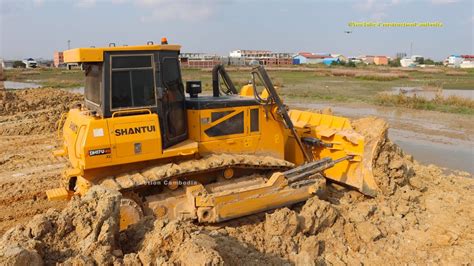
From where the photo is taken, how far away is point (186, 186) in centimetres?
576

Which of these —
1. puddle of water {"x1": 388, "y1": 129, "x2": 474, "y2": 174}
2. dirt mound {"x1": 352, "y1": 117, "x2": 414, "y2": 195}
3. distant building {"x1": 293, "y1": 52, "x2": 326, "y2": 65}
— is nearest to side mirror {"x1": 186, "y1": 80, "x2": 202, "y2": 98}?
dirt mound {"x1": 352, "y1": 117, "x2": 414, "y2": 195}

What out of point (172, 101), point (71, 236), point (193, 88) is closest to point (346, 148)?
point (193, 88)

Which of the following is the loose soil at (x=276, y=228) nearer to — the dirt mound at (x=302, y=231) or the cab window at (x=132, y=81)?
the dirt mound at (x=302, y=231)

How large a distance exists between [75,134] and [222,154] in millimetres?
2051

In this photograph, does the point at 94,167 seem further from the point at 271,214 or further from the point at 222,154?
the point at 271,214

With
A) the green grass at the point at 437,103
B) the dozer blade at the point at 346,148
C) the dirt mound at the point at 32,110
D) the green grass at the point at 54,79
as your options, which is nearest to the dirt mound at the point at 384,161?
the dozer blade at the point at 346,148

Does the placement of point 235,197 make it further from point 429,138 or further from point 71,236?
point 429,138

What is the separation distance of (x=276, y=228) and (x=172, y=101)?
86.9 inches

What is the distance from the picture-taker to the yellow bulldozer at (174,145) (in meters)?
5.20

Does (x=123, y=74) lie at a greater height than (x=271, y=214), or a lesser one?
greater

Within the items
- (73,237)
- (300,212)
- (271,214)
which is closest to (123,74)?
(73,237)

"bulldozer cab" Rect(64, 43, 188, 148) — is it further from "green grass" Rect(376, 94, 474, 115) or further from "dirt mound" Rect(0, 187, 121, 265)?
"green grass" Rect(376, 94, 474, 115)

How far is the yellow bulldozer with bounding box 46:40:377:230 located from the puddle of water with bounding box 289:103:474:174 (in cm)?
553

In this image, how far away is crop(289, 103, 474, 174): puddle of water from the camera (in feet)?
36.7
